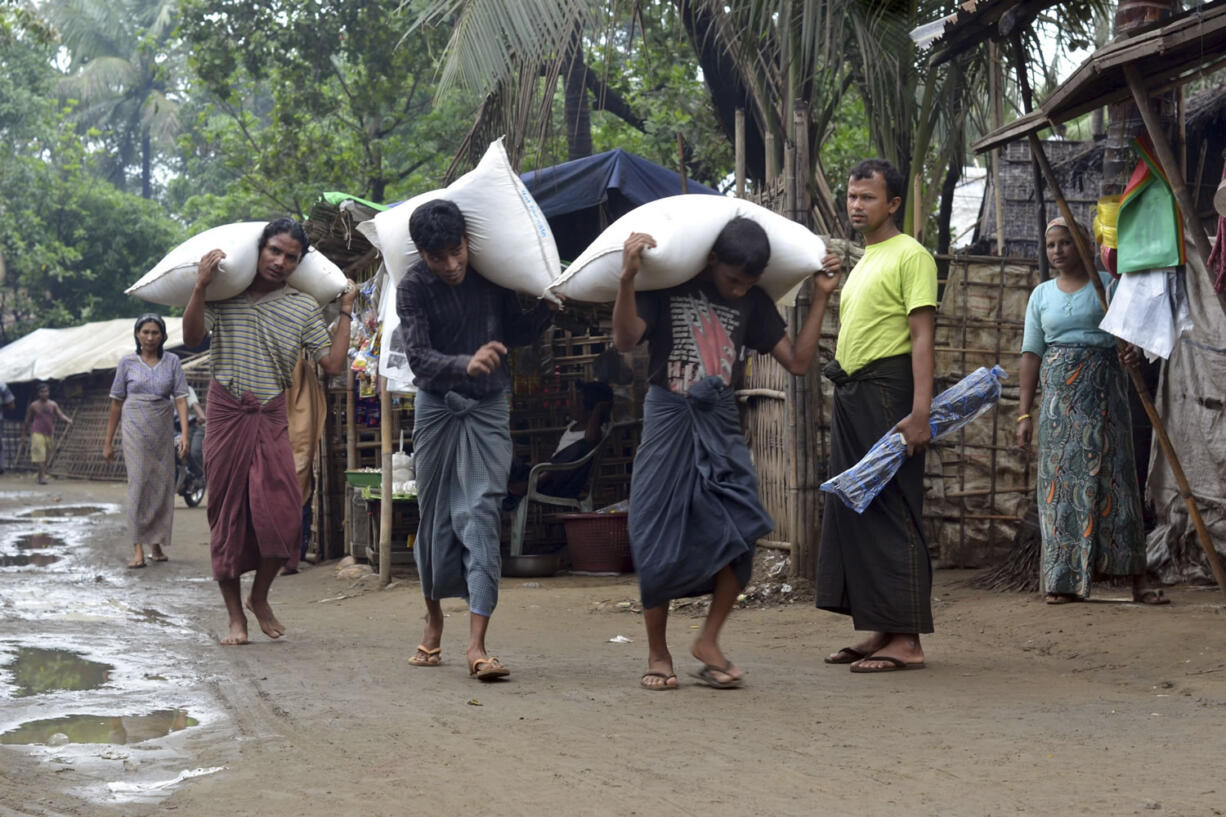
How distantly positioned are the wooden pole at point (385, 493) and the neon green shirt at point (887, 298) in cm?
410

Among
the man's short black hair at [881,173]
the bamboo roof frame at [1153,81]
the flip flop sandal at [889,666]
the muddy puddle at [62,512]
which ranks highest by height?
the bamboo roof frame at [1153,81]

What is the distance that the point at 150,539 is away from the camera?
1046 cm

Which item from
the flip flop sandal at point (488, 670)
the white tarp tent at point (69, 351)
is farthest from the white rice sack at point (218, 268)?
the white tarp tent at point (69, 351)

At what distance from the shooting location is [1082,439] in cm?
644

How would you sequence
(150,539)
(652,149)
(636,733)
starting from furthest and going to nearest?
(652,149) < (150,539) < (636,733)

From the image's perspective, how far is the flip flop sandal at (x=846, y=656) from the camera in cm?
539

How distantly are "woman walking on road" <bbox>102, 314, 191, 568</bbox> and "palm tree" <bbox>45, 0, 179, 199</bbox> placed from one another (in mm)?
37099

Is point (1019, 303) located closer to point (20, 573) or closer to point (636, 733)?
point (636, 733)

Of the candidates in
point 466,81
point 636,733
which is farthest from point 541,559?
point 636,733

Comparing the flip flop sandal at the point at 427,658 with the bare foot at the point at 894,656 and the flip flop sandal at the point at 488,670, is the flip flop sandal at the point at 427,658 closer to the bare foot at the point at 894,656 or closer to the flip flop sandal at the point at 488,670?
the flip flop sandal at the point at 488,670

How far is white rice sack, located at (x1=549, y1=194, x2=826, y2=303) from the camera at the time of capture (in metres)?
4.66

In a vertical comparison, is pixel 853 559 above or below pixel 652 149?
below

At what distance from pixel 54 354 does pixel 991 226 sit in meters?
19.5

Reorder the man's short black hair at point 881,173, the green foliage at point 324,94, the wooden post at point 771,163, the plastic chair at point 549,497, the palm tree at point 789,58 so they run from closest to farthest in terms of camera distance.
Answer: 1. the man's short black hair at point 881,173
2. the palm tree at point 789,58
3. the wooden post at point 771,163
4. the plastic chair at point 549,497
5. the green foliage at point 324,94
